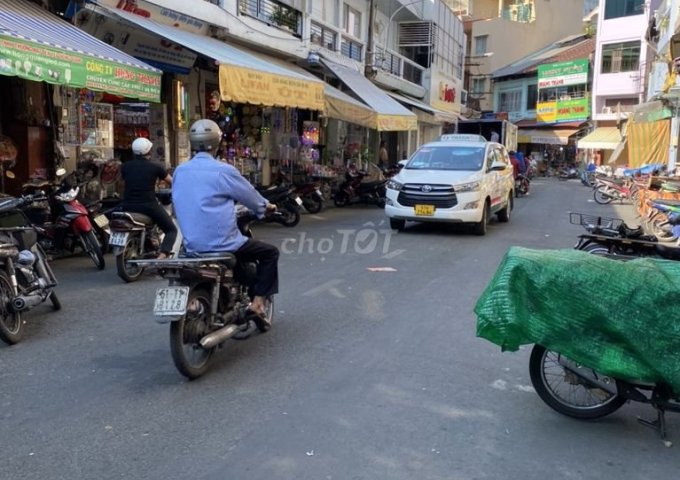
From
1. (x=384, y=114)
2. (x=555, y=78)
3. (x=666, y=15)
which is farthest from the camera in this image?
(x=555, y=78)

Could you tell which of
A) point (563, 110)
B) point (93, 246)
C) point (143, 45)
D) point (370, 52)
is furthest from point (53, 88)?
point (563, 110)

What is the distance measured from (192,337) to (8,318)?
190cm

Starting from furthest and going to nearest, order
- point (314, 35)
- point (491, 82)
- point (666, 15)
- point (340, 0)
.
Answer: point (491, 82) → point (666, 15) → point (340, 0) → point (314, 35)

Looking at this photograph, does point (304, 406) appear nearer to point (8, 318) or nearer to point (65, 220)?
point (8, 318)

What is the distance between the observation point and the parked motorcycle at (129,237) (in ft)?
24.5

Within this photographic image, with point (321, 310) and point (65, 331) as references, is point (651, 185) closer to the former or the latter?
point (321, 310)

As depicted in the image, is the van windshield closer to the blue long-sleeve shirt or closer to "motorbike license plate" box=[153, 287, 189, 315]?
the blue long-sleeve shirt

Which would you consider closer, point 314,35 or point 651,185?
point 651,185

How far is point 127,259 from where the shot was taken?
7.64 m

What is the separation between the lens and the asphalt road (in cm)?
327

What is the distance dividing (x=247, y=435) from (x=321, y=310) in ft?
9.34

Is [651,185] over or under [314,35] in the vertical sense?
under

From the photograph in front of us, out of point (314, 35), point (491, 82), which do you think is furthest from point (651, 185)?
point (491, 82)

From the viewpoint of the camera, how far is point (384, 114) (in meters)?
16.1
